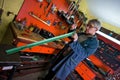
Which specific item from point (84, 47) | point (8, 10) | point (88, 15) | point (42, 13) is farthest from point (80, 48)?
point (88, 15)

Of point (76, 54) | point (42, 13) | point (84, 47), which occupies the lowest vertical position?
point (76, 54)

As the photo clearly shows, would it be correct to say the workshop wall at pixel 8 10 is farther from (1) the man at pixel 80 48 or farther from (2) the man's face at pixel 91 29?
(2) the man's face at pixel 91 29

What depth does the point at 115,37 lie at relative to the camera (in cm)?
389

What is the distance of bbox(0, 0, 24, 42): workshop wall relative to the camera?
2387 millimetres

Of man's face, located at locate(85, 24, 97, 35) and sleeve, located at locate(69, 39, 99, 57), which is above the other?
man's face, located at locate(85, 24, 97, 35)

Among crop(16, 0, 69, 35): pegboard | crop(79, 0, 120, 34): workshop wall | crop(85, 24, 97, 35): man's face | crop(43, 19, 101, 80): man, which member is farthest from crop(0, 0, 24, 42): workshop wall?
crop(79, 0, 120, 34): workshop wall

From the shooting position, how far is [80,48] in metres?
2.19

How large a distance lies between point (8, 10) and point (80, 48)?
1.48m

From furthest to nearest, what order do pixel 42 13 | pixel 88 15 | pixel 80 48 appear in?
pixel 88 15, pixel 42 13, pixel 80 48

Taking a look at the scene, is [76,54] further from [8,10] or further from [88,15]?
[88,15]

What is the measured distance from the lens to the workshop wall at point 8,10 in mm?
2387

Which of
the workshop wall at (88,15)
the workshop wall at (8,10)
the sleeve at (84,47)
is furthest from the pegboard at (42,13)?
the sleeve at (84,47)

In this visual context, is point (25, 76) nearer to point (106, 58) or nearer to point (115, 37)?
point (106, 58)

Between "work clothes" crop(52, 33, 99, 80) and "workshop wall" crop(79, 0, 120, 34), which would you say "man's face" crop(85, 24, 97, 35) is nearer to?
"work clothes" crop(52, 33, 99, 80)
